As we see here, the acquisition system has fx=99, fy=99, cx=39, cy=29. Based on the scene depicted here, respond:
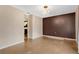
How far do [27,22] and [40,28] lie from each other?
1671 mm

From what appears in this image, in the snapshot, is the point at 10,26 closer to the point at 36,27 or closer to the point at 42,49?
the point at 42,49

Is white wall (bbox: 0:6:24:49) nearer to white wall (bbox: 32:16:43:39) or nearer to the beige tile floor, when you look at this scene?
the beige tile floor

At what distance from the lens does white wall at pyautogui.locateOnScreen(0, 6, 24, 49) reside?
4.56 meters

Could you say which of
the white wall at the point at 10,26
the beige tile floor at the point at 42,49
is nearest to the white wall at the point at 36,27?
the white wall at the point at 10,26

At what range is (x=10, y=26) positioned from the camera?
200 inches

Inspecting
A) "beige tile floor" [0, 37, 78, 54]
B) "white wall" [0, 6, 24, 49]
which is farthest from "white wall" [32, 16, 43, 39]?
"beige tile floor" [0, 37, 78, 54]

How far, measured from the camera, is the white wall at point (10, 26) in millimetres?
4562

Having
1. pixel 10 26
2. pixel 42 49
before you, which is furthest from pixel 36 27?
pixel 42 49

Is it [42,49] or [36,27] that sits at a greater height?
[36,27]

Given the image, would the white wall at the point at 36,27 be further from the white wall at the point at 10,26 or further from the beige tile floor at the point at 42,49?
the beige tile floor at the point at 42,49
